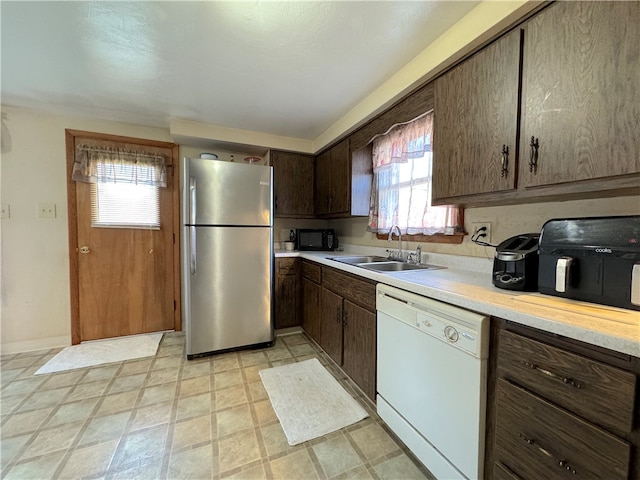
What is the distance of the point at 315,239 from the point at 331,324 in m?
1.22

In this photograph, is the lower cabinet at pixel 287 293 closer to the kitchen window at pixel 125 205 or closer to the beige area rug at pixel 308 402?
the beige area rug at pixel 308 402

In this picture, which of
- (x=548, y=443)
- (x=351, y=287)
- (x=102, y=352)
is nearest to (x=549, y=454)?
(x=548, y=443)

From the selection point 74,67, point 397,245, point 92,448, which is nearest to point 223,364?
point 92,448

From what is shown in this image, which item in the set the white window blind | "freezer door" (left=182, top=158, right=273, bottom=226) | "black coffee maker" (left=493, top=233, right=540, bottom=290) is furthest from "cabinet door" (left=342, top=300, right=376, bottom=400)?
the white window blind

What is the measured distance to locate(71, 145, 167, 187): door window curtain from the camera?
251 centimetres

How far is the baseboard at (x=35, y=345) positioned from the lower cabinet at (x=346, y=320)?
2.45m

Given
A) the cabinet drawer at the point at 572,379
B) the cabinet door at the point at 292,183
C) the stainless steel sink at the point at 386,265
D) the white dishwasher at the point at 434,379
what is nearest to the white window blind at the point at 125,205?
the cabinet door at the point at 292,183

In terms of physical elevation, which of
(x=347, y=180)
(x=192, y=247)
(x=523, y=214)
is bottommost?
(x=192, y=247)

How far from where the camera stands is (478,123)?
1.29 meters

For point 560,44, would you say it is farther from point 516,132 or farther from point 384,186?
point 384,186

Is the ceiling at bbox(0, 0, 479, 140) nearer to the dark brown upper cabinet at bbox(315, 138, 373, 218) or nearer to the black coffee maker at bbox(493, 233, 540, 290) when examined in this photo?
the dark brown upper cabinet at bbox(315, 138, 373, 218)

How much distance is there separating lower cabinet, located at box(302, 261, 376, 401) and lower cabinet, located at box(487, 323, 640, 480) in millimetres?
765

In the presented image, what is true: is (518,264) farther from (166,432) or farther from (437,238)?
(166,432)

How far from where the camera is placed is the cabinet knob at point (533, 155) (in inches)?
42.4
